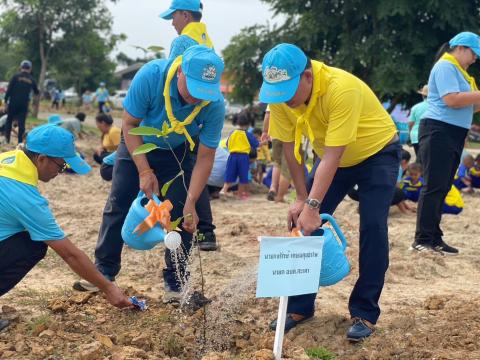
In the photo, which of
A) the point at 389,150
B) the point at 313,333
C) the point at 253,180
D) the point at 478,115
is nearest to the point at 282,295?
the point at 313,333

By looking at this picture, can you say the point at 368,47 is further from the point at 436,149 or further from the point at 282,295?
the point at 282,295

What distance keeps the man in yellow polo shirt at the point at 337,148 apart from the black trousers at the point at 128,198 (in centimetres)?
69

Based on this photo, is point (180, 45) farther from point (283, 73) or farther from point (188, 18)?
point (283, 73)

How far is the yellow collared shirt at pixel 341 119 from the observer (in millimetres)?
2967

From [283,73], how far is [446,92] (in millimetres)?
2455

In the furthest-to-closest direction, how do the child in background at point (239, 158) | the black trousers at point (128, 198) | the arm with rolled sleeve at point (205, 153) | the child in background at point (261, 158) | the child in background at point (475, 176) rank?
the child in background at point (261, 158)
the child in background at point (475, 176)
the child in background at point (239, 158)
the black trousers at point (128, 198)
the arm with rolled sleeve at point (205, 153)

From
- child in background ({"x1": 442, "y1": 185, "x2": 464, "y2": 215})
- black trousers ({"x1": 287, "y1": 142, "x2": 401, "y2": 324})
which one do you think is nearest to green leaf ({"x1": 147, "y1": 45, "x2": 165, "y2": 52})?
black trousers ({"x1": 287, "y1": 142, "x2": 401, "y2": 324})

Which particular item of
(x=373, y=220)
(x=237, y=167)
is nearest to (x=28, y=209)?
(x=373, y=220)

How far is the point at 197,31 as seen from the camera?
4168mm

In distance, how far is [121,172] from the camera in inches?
149

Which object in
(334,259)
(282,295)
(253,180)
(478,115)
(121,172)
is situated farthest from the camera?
(478,115)

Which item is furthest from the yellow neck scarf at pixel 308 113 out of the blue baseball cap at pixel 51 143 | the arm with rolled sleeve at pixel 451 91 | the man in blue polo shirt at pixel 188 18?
the arm with rolled sleeve at pixel 451 91

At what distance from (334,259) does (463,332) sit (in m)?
0.90

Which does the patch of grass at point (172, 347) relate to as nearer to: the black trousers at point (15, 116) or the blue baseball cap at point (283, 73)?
the blue baseball cap at point (283, 73)
